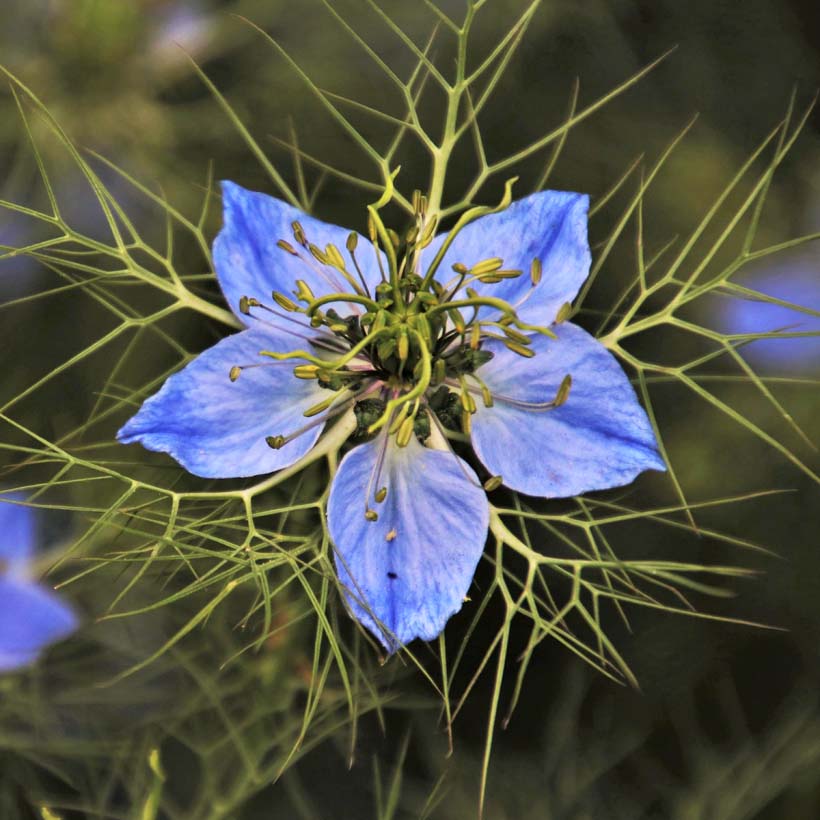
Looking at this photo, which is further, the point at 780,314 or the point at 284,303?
the point at 780,314

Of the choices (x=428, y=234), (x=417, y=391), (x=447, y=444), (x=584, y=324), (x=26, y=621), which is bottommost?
(x=584, y=324)

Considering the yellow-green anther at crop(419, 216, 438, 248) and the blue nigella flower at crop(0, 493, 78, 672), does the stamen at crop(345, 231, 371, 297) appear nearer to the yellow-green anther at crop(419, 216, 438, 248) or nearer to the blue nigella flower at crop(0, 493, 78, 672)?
the yellow-green anther at crop(419, 216, 438, 248)

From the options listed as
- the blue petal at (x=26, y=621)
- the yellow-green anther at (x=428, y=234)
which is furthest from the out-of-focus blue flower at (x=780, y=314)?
the blue petal at (x=26, y=621)

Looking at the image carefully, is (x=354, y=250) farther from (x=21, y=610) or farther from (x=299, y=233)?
(x=21, y=610)

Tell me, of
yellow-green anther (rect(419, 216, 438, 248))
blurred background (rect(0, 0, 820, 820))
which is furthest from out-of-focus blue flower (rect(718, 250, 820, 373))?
yellow-green anther (rect(419, 216, 438, 248))

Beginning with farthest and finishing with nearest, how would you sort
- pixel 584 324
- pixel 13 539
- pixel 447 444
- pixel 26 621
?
pixel 584 324
pixel 13 539
pixel 26 621
pixel 447 444

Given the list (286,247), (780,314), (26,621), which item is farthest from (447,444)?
(780,314)

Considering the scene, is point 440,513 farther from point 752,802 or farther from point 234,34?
point 234,34
